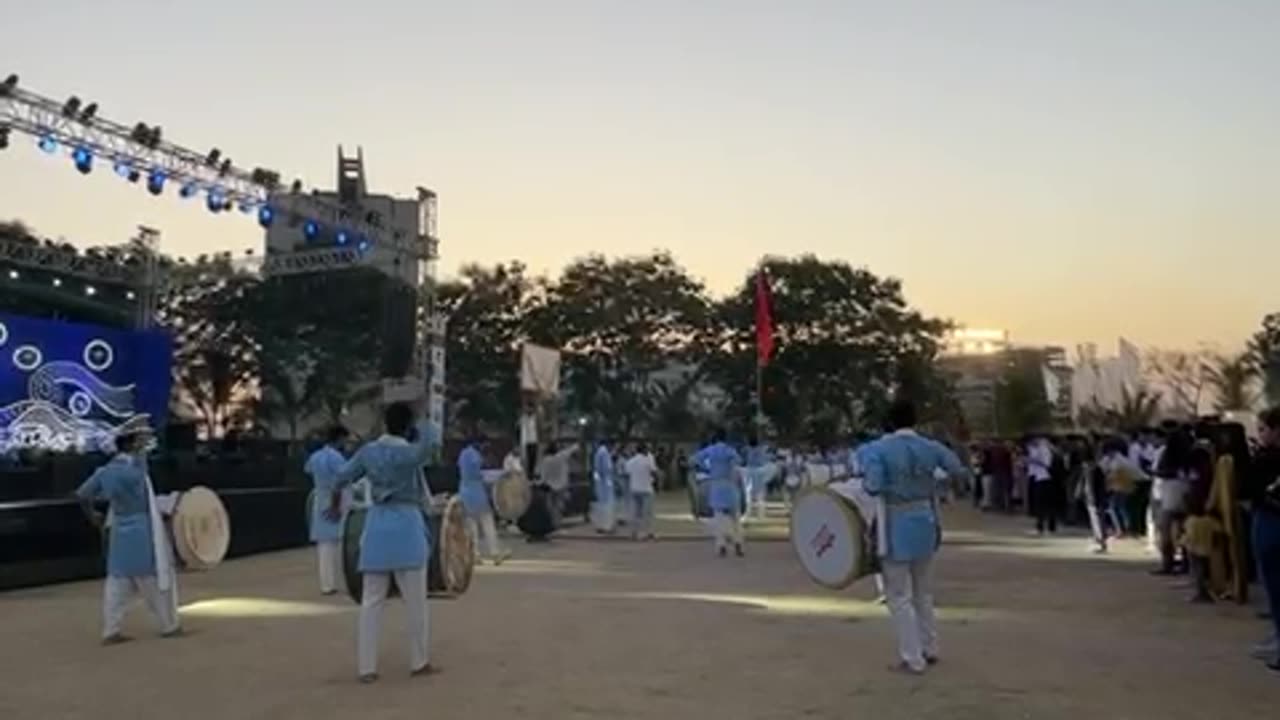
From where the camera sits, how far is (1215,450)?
11922 millimetres

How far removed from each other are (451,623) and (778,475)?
92.1 ft

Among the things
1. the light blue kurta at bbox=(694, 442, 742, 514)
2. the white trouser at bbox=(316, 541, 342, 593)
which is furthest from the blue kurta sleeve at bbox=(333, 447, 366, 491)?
the light blue kurta at bbox=(694, 442, 742, 514)

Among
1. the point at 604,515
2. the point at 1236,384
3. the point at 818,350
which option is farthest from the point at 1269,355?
the point at 604,515

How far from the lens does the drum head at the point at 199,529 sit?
44.1 ft

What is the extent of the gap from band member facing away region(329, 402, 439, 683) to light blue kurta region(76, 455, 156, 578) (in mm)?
2905

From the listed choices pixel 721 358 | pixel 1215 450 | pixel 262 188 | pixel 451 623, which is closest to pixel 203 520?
pixel 451 623

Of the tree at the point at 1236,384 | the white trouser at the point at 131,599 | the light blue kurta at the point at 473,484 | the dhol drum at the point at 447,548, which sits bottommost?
the white trouser at the point at 131,599

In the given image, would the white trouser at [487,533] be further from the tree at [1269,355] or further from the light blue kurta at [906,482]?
the tree at [1269,355]

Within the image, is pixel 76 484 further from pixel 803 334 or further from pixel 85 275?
pixel 803 334

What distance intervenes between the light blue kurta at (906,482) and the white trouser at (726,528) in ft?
34.0

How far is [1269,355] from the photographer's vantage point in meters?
48.4

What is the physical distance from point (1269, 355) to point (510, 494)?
3787 cm

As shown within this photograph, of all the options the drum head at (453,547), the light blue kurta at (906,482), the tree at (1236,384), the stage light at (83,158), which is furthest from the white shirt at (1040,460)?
the tree at (1236,384)

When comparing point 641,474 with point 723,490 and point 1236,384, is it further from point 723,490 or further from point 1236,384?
point 1236,384
